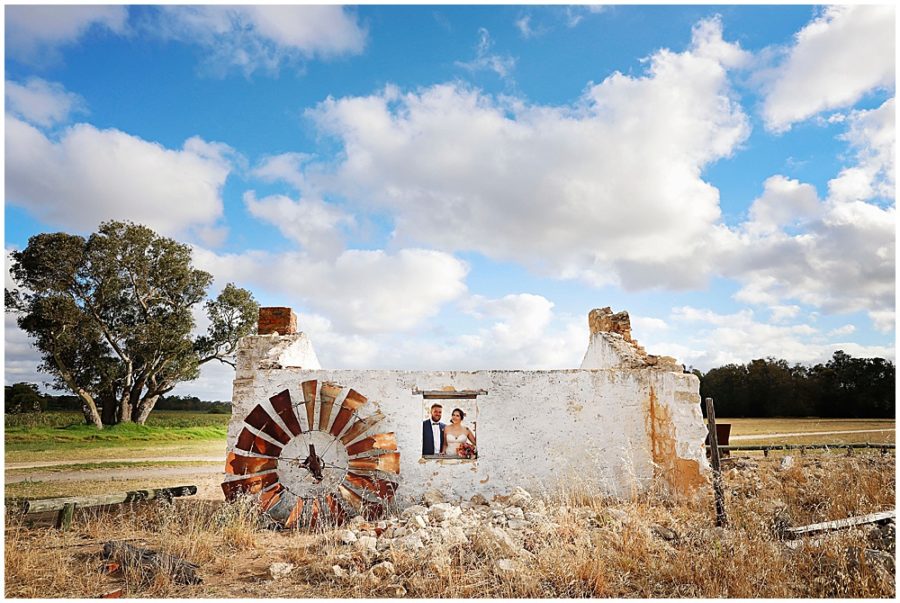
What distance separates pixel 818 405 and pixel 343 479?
35248mm

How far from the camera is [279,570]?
20.4 feet

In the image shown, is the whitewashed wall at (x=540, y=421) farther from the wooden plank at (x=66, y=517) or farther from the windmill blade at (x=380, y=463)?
the wooden plank at (x=66, y=517)

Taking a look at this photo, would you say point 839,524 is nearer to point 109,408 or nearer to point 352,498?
point 352,498

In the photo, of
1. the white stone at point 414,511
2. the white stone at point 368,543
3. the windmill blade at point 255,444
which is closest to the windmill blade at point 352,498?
the white stone at point 414,511

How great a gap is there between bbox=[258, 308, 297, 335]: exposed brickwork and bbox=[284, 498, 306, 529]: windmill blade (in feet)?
10.3

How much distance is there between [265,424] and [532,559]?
472cm

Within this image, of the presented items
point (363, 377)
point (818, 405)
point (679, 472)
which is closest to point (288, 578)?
point (363, 377)

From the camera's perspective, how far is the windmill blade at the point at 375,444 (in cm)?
890

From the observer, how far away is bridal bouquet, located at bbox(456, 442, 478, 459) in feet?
31.1

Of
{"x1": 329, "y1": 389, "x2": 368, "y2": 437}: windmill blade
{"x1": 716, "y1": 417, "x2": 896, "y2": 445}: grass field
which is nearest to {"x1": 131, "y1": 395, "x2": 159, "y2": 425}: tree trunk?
{"x1": 329, "y1": 389, "x2": 368, "y2": 437}: windmill blade

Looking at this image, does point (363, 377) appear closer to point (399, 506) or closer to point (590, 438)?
point (399, 506)

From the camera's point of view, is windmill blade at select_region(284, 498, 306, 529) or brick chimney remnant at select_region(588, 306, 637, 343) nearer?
windmill blade at select_region(284, 498, 306, 529)

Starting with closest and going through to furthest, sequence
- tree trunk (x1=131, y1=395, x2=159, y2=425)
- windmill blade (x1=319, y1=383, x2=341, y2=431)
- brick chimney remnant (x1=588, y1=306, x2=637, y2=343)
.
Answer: windmill blade (x1=319, y1=383, x2=341, y2=431) → brick chimney remnant (x1=588, y1=306, x2=637, y2=343) → tree trunk (x1=131, y1=395, x2=159, y2=425)

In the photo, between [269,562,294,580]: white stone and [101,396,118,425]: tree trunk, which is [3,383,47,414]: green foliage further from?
[269,562,294,580]: white stone
